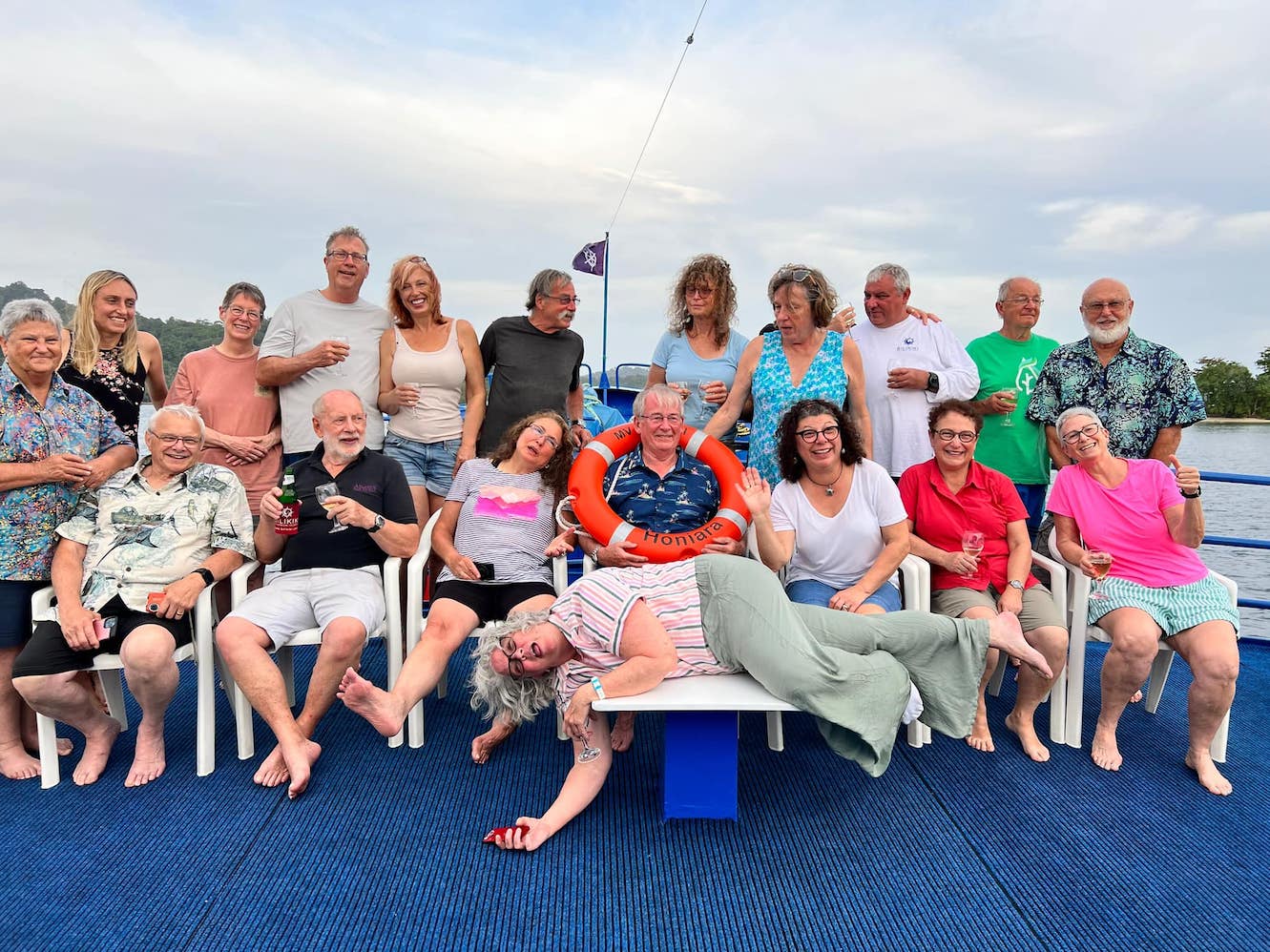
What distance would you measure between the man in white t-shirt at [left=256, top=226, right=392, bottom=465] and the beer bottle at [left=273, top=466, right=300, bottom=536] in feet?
1.42

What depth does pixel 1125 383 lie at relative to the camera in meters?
2.75

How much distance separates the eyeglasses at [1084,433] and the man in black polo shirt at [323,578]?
6.81ft

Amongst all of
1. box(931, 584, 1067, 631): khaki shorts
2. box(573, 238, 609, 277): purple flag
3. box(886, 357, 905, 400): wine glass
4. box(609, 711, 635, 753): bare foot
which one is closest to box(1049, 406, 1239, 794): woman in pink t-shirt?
box(931, 584, 1067, 631): khaki shorts

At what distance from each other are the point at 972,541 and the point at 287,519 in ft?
6.78

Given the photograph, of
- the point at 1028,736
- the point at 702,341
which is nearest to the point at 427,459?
the point at 702,341

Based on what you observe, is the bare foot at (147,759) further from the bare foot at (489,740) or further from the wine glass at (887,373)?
the wine glass at (887,373)

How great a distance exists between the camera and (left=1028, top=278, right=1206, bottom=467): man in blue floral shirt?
2707 mm

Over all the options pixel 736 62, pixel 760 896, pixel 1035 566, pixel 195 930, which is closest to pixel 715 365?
pixel 1035 566

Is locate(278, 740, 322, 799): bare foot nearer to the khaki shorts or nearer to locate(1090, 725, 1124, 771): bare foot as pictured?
the khaki shorts

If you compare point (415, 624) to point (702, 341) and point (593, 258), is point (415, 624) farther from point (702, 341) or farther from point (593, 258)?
point (593, 258)

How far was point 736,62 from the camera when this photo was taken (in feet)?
19.7

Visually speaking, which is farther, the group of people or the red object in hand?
the group of people

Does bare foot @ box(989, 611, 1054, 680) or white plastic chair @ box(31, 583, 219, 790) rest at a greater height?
bare foot @ box(989, 611, 1054, 680)

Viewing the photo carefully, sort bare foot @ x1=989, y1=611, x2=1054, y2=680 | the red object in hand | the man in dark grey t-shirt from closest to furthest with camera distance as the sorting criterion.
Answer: the red object in hand, bare foot @ x1=989, y1=611, x2=1054, y2=680, the man in dark grey t-shirt
